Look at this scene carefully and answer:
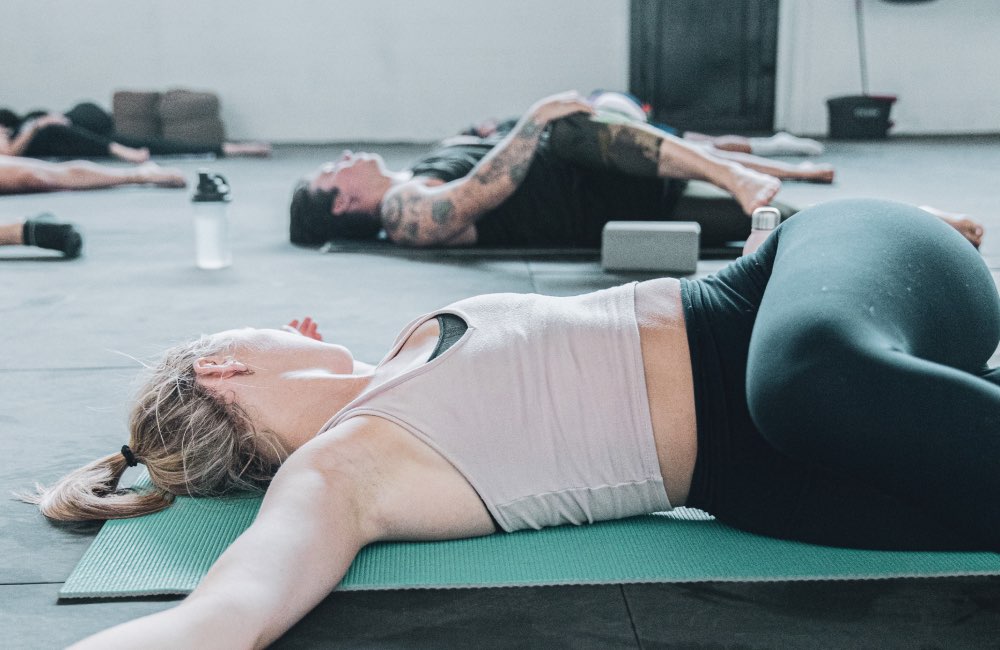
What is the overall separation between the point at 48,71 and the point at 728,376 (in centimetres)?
806

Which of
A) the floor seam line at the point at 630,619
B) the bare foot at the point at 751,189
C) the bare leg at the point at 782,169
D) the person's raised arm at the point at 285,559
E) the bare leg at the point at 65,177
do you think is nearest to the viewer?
the person's raised arm at the point at 285,559

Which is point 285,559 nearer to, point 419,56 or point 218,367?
point 218,367

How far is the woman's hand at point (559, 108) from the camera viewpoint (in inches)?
122

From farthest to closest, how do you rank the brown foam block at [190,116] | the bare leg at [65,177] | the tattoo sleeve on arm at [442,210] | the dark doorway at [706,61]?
1. the dark doorway at [706,61]
2. the brown foam block at [190,116]
3. the bare leg at [65,177]
4. the tattoo sleeve on arm at [442,210]

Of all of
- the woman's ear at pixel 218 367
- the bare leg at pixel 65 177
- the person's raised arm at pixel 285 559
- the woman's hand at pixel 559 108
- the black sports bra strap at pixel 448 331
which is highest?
the woman's hand at pixel 559 108

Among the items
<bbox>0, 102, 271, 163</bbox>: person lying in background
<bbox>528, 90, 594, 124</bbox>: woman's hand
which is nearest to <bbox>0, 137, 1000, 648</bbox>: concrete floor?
<bbox>528, 90, 594, 124</bbox>: woman's hand

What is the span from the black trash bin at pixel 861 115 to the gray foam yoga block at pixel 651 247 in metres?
5.13

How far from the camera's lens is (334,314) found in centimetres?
252

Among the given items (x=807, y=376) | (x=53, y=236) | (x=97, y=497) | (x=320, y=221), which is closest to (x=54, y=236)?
(x=53, y=236)

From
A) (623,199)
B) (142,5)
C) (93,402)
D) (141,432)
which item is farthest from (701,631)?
(142,5)

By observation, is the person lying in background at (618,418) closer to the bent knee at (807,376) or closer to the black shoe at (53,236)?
the bent knee at (807,376)

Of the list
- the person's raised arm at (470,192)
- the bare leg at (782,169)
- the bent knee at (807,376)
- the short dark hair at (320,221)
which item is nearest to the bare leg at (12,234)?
the short dark hair at (320,221)

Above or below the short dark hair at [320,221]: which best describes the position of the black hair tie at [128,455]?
above

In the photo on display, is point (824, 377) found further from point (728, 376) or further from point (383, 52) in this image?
point (383, 52)
